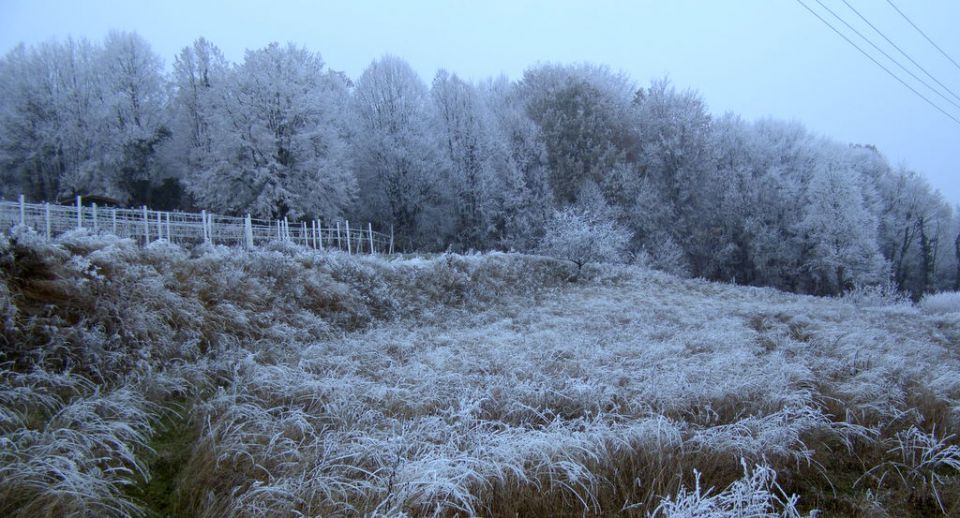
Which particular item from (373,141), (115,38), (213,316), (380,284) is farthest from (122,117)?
(213,316)

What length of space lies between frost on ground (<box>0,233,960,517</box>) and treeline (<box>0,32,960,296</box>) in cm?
1771

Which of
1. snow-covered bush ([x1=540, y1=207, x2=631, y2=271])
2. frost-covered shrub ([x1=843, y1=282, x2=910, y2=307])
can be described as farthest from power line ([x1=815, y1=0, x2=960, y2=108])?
snow-covered bush ([x1=540, y1=207, x2=631, y2=271])

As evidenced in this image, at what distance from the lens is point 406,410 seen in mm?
4250

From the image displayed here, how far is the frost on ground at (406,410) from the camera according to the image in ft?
9.23

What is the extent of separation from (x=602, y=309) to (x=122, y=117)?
28.8m

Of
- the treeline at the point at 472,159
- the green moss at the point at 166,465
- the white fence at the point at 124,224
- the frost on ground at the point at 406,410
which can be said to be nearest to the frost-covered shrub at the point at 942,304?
the treeline at the point at 472,159

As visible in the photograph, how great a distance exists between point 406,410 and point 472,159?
2431 centimetres

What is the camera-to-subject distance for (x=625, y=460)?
3.25m

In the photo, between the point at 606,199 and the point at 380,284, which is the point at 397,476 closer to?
the point at 380,284

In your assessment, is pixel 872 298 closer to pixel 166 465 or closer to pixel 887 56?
pixel 887 56

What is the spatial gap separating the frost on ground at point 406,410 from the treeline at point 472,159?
1771 cm

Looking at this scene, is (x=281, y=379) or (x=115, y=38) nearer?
(x=281, y=379)

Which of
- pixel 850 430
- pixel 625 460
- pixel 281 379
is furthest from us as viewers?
pixel 281 379

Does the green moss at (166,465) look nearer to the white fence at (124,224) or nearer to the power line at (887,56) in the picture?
the white fence at (124,224)
